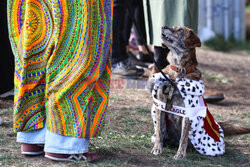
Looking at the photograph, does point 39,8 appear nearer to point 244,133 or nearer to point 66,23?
point 66,23

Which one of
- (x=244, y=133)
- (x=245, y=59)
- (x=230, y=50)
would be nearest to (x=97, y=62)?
(x=244, y=133)

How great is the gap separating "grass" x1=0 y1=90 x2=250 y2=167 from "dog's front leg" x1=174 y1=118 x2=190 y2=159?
55 millimetres

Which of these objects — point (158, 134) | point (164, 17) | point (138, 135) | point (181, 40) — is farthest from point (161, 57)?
point (158, 134)

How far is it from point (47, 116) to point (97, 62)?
50cm

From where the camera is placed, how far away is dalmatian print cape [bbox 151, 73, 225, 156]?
310 centimetres

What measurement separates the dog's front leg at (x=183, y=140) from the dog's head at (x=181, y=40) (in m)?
0.51

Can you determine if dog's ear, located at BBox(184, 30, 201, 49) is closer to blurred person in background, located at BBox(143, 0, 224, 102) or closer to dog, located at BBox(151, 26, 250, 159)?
dog, located at BBox(151, 26, 250, 159)

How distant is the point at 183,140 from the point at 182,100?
0.31 metres

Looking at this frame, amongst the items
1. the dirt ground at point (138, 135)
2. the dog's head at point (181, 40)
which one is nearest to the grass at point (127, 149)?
the dirt ground at point (138, 135)

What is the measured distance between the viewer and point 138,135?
3773 millimetres

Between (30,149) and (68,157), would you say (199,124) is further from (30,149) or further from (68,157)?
(30,149)

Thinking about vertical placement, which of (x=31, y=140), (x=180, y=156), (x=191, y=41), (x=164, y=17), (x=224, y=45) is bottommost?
(x=180, y=156)

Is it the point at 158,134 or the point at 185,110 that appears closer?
the point at 185,110

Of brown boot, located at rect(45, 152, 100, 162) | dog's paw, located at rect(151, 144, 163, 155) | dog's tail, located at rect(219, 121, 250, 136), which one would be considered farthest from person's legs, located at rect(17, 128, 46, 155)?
dog's tail, located at rect(219, 121, 250, 136)
